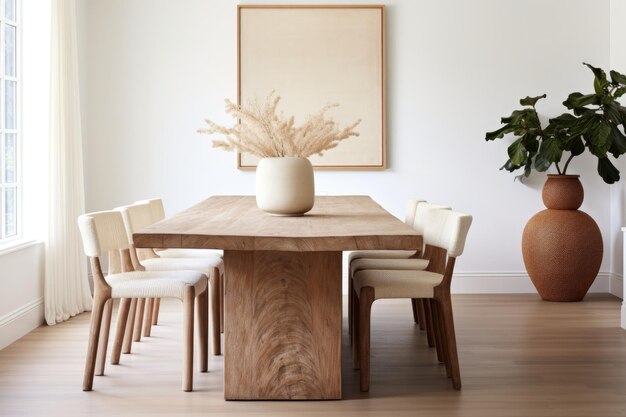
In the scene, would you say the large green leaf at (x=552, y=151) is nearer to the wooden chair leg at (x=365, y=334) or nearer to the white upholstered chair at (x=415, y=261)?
the white upholstered chair at (x=415, y=261)

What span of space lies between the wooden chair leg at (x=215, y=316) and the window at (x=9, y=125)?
1439 millimetres

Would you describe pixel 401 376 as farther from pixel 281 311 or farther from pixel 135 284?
pixel 135 284

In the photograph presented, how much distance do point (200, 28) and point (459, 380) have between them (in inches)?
158

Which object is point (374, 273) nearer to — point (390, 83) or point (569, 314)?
point (569, 314)

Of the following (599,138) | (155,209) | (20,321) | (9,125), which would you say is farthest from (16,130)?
(599,138)

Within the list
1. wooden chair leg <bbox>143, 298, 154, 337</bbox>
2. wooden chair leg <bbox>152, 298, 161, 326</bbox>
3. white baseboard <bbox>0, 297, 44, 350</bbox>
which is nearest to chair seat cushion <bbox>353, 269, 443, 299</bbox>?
wooden chair leg <bbox>143, 298, 154, 337</bbox>

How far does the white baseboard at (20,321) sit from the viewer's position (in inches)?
192

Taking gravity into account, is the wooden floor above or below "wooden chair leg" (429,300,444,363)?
below

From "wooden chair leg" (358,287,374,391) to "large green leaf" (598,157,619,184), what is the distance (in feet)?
10.4

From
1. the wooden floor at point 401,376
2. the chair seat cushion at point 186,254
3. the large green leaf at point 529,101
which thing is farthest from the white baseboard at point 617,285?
the chair seat cushion at point 186,254

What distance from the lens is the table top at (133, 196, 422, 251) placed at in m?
3.17

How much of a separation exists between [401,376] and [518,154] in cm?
279

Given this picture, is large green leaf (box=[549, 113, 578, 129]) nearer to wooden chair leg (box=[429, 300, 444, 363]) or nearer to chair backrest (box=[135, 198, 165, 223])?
wooden chair leg (box=[429, 300, 444, 363])

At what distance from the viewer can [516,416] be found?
11.4 ft
